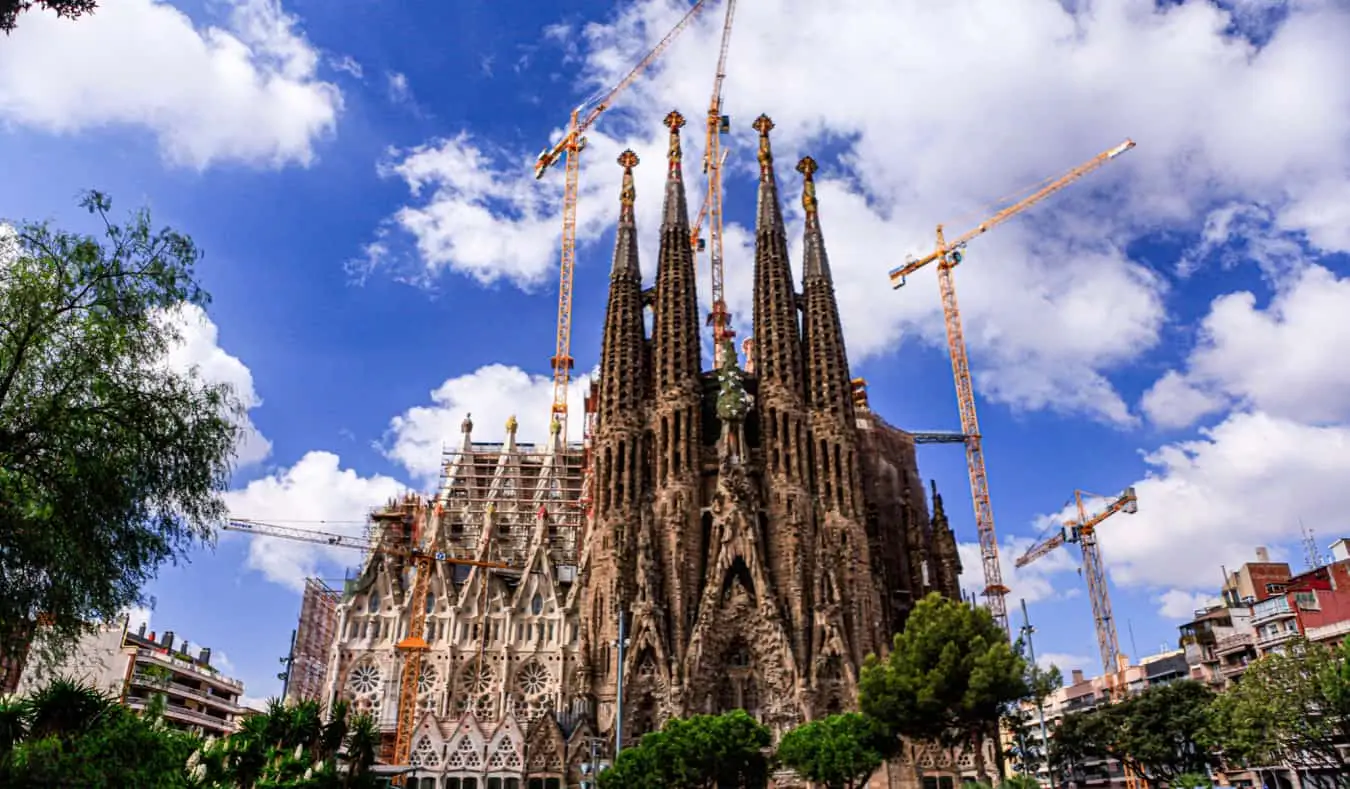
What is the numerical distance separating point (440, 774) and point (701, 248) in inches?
1956

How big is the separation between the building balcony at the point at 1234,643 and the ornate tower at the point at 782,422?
1009 inches

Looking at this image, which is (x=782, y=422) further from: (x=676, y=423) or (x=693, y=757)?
(x=693, y=757)

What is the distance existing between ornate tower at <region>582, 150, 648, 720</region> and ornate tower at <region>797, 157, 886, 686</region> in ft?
32.9

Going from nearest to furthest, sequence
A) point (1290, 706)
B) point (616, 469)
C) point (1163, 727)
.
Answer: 1. point (1290, 706)
2. point (1163, 727)
3. point (616, 469)

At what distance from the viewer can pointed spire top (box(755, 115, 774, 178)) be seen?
6531 centimetres

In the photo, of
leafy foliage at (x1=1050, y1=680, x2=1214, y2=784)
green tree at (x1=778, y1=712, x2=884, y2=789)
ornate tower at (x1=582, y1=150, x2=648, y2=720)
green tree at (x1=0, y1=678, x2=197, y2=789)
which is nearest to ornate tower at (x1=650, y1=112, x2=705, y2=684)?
ornate tower at (x1=582, y1=150, x2=648, y2=720)

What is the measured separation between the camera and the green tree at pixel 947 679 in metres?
32.9

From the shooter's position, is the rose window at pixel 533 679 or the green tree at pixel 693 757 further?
the rose window at pixel 533 679

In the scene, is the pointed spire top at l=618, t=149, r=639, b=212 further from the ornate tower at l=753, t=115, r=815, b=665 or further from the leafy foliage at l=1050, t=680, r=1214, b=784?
the leafy foliage at l=1050, t=680, r=1214, b=784

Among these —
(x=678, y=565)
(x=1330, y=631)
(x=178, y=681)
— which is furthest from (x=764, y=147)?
(x=178, y=681)

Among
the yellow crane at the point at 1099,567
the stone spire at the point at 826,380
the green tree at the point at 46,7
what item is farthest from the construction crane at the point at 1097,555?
the green tree at the point at 46,7

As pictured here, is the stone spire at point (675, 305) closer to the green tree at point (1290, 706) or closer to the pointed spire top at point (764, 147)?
the pointed spire top at point (764, 147)

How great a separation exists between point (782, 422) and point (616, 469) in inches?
394

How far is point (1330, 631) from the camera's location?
150 ft
